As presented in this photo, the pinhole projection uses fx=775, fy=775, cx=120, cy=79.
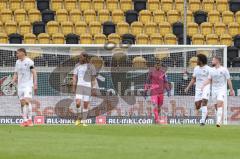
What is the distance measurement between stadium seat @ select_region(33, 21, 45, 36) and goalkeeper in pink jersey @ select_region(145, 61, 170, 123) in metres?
6.96

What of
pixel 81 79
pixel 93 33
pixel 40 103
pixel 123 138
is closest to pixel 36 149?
pixel 123 138

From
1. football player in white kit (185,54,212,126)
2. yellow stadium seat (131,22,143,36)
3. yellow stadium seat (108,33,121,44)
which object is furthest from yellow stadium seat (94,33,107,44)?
football player in white kit (185,54,212,126)

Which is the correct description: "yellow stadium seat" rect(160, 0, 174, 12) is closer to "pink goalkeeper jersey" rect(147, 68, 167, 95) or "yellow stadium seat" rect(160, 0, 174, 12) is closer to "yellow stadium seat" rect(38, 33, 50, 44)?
"yellow stadium seat" rect(38, 33, 50, 44)

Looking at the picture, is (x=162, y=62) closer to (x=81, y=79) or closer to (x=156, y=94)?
(x=156, y=94)

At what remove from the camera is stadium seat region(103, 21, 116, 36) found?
3291cm

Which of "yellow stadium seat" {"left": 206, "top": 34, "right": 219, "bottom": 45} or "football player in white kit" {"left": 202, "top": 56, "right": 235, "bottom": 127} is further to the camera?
"yellow stadium seat" {"left": 206, "top": 34, "right": 219, "bottom": 45}

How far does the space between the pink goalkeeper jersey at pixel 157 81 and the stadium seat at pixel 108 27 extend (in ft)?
20.4

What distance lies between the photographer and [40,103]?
2681 cm

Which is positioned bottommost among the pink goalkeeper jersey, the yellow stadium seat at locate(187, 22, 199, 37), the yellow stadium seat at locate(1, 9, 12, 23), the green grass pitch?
the green grass pitch

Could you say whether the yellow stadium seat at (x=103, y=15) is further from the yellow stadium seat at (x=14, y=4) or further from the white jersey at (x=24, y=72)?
the white jersey at (x=24, y=72)

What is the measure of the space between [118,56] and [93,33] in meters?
4.51

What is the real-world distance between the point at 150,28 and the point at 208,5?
11.9ft

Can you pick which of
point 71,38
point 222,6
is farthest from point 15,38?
point 222,6

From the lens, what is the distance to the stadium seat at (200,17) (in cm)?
3444
